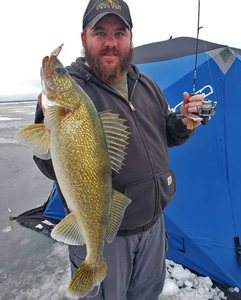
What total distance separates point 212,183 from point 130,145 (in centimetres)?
152

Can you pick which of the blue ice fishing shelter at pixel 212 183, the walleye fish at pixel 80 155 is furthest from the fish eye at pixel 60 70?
the blue ice fishing shelter at pixel 212 183

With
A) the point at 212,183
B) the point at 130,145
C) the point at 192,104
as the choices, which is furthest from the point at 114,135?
the point at 212,183

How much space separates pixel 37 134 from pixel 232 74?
8.15 ft

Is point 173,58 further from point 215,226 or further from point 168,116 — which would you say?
point 215,226

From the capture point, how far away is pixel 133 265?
1896mm

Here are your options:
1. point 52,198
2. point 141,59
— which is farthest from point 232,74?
point 52,198

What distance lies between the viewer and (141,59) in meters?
3.86

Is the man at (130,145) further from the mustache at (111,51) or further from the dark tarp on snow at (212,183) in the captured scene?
the dark tarp on snow at (212,183)

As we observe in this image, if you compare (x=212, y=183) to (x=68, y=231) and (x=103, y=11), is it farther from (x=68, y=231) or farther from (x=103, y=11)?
(x=103, y=11)

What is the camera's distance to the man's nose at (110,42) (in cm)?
178

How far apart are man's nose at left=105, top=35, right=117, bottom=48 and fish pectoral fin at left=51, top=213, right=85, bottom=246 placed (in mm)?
1435

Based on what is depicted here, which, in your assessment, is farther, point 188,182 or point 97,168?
point 188,182

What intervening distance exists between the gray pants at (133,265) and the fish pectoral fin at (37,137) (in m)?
0.92

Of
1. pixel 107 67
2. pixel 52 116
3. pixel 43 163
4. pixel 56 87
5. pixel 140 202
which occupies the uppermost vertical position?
pixel 107 67
